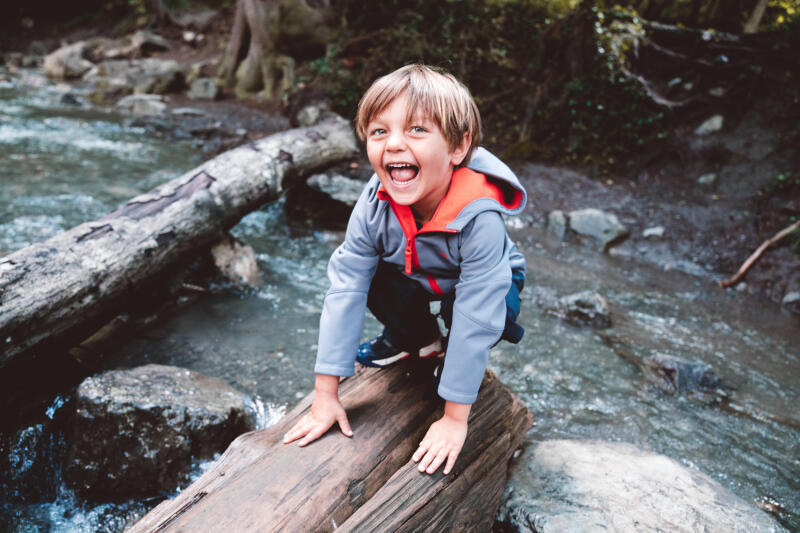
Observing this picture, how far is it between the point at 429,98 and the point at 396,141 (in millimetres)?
183

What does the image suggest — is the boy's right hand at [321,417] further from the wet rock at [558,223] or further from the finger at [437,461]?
the wet rock at [558,223]

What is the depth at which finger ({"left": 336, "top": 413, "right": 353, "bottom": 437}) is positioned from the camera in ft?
5.88

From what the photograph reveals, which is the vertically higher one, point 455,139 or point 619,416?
point 455,139

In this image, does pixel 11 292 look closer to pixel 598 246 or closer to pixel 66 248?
pixel 66 248

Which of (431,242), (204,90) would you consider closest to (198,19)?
(204,90)

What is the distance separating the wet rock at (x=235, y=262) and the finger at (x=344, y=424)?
271 cm

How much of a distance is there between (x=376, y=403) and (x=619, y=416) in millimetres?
1843

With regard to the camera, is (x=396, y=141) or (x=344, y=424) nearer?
(x=396, y=141)

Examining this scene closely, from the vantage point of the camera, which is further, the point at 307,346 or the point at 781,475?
the point at 307,346

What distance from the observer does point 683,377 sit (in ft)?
10.9

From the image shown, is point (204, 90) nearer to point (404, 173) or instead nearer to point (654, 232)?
point (654, 232)

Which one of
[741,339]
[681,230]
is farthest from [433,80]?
[681,230]

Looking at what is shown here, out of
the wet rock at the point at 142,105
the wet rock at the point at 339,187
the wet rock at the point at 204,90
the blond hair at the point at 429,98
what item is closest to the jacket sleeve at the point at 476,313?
the blond hair at the point at 429,98

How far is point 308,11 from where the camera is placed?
10.6 m
